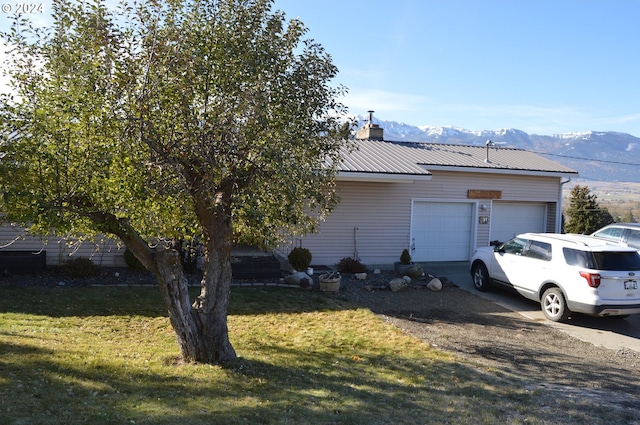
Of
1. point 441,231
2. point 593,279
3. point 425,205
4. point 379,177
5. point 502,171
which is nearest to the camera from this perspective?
point 593,279

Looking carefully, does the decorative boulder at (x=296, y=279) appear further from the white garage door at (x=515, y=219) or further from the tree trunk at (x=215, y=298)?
the white garage door at (x=515, y=219)

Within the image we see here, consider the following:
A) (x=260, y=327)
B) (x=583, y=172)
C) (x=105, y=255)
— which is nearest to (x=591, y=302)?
(x=260, y=327)

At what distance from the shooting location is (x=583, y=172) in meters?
184

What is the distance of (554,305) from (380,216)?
19.8 ft

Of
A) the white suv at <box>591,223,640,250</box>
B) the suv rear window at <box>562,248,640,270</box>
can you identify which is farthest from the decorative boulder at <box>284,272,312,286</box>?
the white suv at <box>591,223,640,250</box>

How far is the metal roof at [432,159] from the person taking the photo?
1412 centimetres

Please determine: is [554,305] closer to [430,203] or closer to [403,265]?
[403,265]

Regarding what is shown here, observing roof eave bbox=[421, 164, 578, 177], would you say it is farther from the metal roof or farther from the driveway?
the driveway

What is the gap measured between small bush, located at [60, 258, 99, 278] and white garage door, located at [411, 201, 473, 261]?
9184mm

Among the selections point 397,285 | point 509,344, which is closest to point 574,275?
point 509,344

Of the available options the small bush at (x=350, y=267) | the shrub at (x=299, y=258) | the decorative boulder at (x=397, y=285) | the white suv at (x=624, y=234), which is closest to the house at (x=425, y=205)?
the shrub at (x=299, y=258)

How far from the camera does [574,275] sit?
9.23 meters

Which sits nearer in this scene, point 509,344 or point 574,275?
point 509,344

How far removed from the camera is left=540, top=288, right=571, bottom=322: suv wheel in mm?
9508
